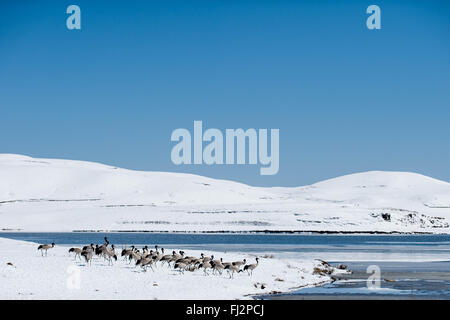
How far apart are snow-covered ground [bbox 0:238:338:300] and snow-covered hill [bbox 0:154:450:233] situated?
80.8m

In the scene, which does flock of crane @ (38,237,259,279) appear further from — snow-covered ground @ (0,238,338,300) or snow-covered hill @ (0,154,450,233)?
snow-covered hill @ (0,154,450,233)

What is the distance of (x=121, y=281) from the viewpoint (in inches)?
1123

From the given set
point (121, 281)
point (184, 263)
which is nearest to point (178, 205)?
point (184, 263)

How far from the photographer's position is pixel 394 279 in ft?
109

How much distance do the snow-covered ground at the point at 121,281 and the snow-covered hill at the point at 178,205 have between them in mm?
80760

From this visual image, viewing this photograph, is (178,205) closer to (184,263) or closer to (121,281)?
(184,263)

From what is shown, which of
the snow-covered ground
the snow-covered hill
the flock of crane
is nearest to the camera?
the snow-covered ground

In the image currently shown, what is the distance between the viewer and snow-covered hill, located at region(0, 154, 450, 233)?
118 meters

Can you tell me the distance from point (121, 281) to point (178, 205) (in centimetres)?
11140

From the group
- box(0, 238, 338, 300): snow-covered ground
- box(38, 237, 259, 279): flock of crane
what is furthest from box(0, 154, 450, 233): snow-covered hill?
box(38, 237, 259, 279): flock of crane

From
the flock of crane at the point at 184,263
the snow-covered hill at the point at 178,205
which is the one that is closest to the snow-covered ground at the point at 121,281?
the flock of crane at the point at 184,263

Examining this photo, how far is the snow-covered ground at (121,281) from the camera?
25453 millimetres
